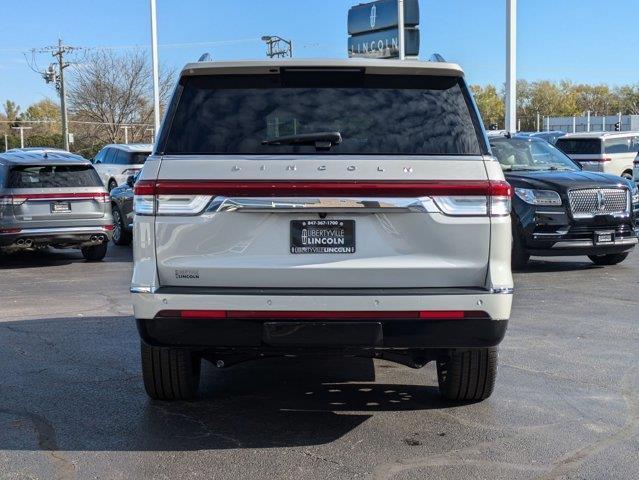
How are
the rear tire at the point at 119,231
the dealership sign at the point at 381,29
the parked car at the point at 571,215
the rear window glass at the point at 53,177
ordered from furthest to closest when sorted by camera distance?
the dealership sign at the point at 381,29 < the rear tire at the point at 119,231 < the rear window glass at the point at 53,177 < the parked car at the point at 571,215

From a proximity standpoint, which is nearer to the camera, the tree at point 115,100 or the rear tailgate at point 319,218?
the rear tailgate at point 319,218

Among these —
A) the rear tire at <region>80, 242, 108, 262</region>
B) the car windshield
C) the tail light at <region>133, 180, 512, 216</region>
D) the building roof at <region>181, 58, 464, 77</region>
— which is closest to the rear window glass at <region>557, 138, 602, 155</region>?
the car windshield

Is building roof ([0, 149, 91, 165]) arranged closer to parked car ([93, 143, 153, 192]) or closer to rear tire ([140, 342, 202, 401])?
rear tire ([140, 342, 202, 401])

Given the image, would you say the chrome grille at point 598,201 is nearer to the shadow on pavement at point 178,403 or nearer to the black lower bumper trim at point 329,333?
the shadow on pavement at point 178,403

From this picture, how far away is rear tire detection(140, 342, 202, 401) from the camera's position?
16.8 ft

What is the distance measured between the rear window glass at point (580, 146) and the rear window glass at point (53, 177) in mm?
16698

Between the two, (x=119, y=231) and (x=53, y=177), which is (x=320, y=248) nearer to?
(x=53, y=177)

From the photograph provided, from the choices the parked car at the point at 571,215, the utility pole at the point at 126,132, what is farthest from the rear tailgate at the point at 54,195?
→ the utility pole at the point at 126,132

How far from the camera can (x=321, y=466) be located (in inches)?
173

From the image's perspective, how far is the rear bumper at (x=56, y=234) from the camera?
42.7ft

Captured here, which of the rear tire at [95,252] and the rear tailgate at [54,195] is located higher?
the rear tailgate at [54,195]

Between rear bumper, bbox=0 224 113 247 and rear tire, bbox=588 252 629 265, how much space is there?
763 cm

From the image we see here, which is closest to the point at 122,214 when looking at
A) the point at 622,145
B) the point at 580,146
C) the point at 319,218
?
the point at 319,218

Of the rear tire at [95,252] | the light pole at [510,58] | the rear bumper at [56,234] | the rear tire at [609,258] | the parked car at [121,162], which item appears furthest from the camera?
the parked car at [121,162]
